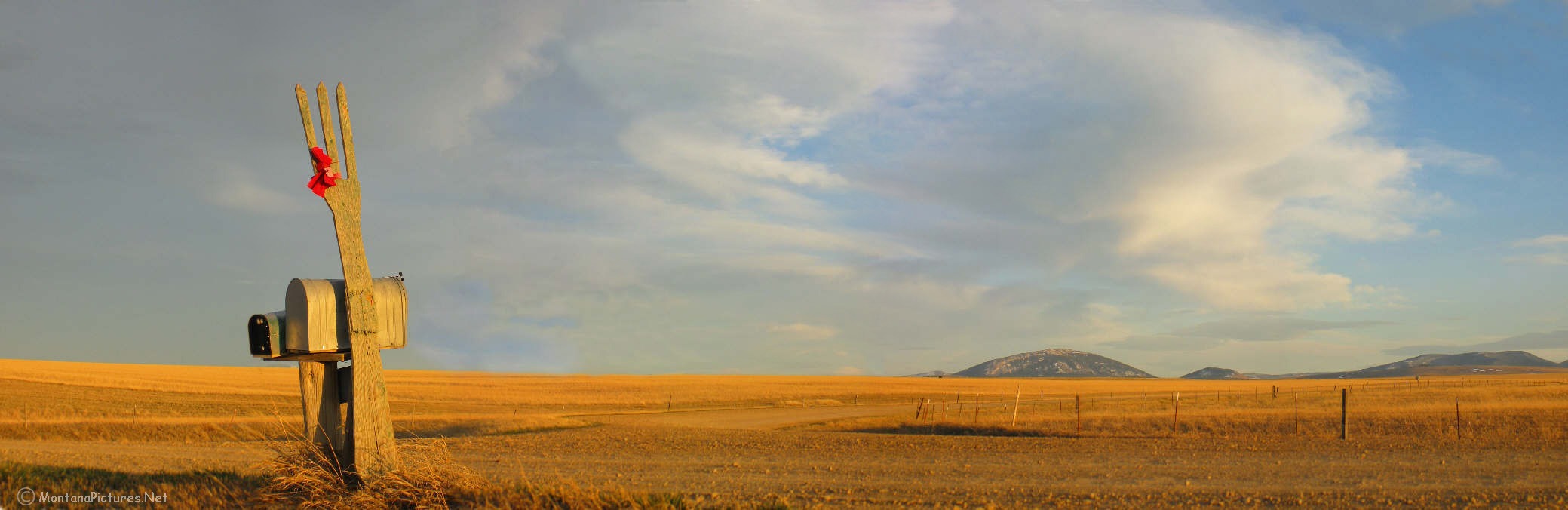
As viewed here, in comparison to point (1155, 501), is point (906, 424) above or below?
below

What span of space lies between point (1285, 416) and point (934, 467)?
24797 millimetres

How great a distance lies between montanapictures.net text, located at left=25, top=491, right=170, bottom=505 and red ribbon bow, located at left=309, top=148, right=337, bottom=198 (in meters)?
3.64

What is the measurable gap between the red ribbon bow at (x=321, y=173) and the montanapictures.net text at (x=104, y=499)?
364cm

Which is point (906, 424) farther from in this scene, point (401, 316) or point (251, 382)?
point (251, 382)

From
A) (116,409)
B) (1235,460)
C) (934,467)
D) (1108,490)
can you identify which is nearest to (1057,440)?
(1235,460)

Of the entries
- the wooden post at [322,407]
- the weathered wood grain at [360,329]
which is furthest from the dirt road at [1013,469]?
the wooden post at [322,407]

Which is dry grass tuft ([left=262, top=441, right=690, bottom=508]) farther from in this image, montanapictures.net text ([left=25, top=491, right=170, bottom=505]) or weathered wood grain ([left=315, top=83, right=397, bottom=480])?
montanapictures.net text ([left=25, top=491, right=170, bottom=505])

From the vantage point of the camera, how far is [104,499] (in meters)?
9.59

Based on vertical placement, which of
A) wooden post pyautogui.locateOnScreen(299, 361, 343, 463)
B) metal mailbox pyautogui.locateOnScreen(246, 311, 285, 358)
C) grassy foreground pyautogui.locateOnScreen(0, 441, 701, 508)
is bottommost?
grassy foreground pyautogui.locateOnScreen(0, 441, 701, 508)

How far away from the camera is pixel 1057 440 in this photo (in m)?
23.5

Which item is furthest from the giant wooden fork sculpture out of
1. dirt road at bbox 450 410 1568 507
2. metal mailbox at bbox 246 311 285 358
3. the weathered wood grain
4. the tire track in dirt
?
the tire track in dirt

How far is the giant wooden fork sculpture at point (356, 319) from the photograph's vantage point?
9180 millimetres

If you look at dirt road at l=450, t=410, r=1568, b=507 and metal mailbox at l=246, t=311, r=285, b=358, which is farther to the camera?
dirt road at l=450, t=410, r=1568, b=507

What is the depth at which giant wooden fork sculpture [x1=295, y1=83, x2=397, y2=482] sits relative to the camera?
9180 millimetres
